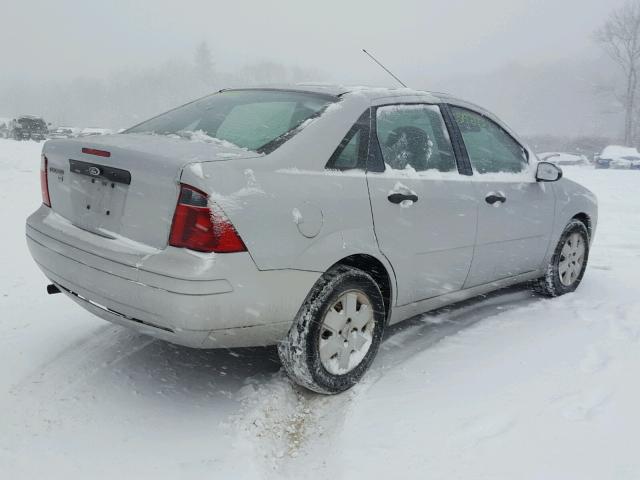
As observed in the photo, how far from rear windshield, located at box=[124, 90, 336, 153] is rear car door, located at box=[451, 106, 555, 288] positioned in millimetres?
1215

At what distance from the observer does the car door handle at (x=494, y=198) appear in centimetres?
398

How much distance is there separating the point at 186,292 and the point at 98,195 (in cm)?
76

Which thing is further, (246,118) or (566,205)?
(566,205)

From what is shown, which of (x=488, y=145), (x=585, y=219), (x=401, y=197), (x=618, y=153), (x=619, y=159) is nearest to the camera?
(x=401, y=197)

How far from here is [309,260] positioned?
2875mm

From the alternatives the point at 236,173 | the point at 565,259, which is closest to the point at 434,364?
the point at 236,173

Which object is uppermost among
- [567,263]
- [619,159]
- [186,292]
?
[186,292]

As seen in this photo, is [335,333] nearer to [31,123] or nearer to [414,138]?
[414,138]

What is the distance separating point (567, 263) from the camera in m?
5.05

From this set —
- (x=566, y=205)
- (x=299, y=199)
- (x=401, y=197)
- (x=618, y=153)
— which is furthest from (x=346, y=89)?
(x=618, y=153)

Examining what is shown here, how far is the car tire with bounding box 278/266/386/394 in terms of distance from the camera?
9.80ft

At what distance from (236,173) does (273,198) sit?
202 millimetres

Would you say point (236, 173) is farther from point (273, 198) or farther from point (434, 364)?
point (434, 364)

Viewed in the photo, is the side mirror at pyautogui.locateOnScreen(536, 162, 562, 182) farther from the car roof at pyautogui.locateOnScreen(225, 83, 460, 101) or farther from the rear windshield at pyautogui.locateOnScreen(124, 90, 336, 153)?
the rear windshield at pyautogui.locateOnScreen(124, 90, 336, 153)
